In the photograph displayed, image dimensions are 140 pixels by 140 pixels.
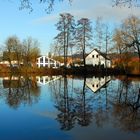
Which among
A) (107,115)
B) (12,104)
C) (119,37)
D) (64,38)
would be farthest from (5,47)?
(107,115)

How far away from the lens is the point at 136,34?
6228cm

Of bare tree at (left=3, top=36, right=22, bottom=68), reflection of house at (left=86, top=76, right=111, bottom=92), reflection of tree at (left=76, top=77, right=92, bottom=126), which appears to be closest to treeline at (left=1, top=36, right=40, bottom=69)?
bare tree at (left=3, top=36, right=22, bottom=68)

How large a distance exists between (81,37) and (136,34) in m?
12.8

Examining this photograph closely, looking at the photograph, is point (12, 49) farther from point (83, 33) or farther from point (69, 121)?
point (69, 121)

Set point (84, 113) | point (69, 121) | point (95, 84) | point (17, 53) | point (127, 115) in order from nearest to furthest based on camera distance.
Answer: point (69, 121) < point (127, 115) < point (84, 113) < point (95, 84) < point (17, 53)

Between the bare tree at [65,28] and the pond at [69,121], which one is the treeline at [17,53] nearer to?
the bare tree at [65,28]

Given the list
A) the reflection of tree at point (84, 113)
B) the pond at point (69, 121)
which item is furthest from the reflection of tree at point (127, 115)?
the reflection of tree at point (84, 113)

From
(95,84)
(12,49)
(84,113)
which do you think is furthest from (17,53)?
(84,113)

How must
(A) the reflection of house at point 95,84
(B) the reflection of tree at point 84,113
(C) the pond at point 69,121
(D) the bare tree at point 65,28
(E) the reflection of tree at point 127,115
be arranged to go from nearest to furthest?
(C) the pond at point 69,121
(E) the reflection of tree at point 127,115
(B) the reflection of tree at point 84,113
(A) the reflection of house at point 95,84
(D) the bare tree at point 65,28

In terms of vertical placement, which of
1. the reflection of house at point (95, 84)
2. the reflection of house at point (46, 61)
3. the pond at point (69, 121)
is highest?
the reflection of house at point (46, 61)

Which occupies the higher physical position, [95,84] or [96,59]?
[96,59]

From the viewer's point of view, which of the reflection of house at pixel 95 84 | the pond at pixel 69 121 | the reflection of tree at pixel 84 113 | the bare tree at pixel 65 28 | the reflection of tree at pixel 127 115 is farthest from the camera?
the bare tree at pixel 65 28

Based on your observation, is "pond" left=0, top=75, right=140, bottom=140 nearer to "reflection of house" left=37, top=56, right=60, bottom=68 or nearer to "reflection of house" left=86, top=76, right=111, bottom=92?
"reflection of house" left=86, top=76, right=111, bottom=92

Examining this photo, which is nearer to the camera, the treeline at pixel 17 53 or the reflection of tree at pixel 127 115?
the reflection of tree at pixel 127 115
